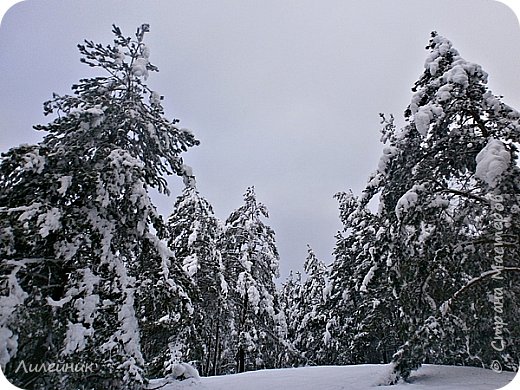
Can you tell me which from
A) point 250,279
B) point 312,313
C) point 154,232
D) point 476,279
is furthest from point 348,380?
point 312,313

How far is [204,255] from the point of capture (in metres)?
8.27

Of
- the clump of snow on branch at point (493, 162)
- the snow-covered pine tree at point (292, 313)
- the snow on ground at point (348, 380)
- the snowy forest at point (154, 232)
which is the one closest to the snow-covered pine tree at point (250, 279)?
the snow-covered pine tree at point (292, 313)

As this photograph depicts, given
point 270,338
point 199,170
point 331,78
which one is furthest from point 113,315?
point 270,338

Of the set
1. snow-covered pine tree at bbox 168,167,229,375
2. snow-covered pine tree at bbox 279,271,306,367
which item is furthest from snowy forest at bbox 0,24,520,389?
snow-covered pine tree at bbox 279,271,306,367

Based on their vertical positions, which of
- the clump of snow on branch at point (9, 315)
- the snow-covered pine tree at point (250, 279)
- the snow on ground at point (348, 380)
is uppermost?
the snow-covered pine tree at point (250, 279)

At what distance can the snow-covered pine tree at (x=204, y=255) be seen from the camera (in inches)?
313

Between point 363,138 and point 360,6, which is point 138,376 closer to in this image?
point 363,138

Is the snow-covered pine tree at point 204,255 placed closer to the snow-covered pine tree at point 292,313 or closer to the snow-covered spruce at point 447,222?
the snow-covered pine tree at point 292,313

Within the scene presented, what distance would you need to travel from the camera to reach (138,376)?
3.58 metres

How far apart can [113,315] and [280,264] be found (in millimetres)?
5129

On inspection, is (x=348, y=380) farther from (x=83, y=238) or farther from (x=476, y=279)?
(x=83, y=238)

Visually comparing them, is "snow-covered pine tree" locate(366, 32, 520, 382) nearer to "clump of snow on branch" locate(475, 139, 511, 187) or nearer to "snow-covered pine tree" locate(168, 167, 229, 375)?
"clump of snow on branch" locate(475, 139, 511, 187)

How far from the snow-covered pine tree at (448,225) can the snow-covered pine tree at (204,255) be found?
393 cm

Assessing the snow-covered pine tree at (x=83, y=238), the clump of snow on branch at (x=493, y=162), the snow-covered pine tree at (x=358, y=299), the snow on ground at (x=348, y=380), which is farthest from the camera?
the snow-covered pine tree at (x=358, y=299)
